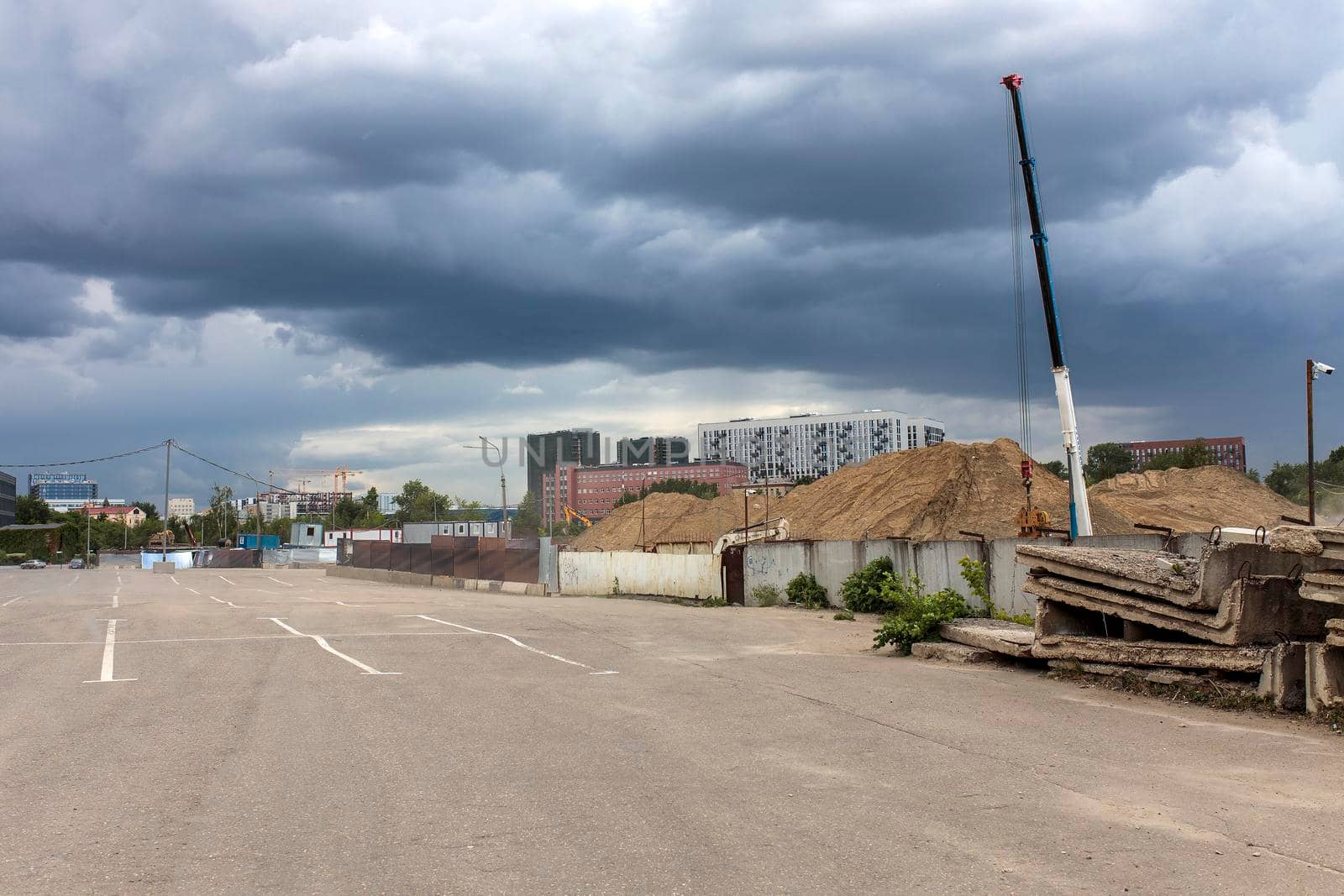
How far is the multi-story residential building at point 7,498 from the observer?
157 metres

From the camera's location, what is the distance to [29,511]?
177500 mm

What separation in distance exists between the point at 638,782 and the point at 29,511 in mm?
202737

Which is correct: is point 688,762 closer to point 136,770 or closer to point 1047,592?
point 136,770

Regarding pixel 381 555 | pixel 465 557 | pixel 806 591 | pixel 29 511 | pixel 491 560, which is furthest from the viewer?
pixel 29 511

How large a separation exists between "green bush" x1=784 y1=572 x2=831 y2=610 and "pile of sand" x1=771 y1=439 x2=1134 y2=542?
35.5 feet

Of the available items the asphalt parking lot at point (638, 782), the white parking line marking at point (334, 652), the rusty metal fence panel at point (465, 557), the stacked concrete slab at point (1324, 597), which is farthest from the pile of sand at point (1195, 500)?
the asphalt parking lot at point (638, 782)

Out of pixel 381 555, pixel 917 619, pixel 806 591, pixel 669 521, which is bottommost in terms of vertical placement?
pixel 806 591

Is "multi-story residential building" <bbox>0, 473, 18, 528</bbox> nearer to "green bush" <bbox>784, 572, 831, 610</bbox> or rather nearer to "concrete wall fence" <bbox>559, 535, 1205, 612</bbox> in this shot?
"concrete wall fence" <bbox>559, 535, 1205, 612</bbox>

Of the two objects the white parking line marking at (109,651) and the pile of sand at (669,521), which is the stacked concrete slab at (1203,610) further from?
the pile of sand at (669,521)

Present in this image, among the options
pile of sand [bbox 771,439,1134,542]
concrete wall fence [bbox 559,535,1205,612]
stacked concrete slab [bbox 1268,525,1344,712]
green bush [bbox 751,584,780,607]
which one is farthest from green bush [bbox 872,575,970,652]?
pile of sand [bbox 771,439,1134,542]

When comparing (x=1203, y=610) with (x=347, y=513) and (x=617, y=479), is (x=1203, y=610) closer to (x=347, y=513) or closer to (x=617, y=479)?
(x=347, y=513)

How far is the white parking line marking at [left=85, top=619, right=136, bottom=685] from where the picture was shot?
13812 mm

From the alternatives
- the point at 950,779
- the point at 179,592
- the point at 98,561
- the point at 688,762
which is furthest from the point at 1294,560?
the point at 98,561

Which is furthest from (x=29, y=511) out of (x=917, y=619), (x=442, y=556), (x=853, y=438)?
(x=917, y=619)
